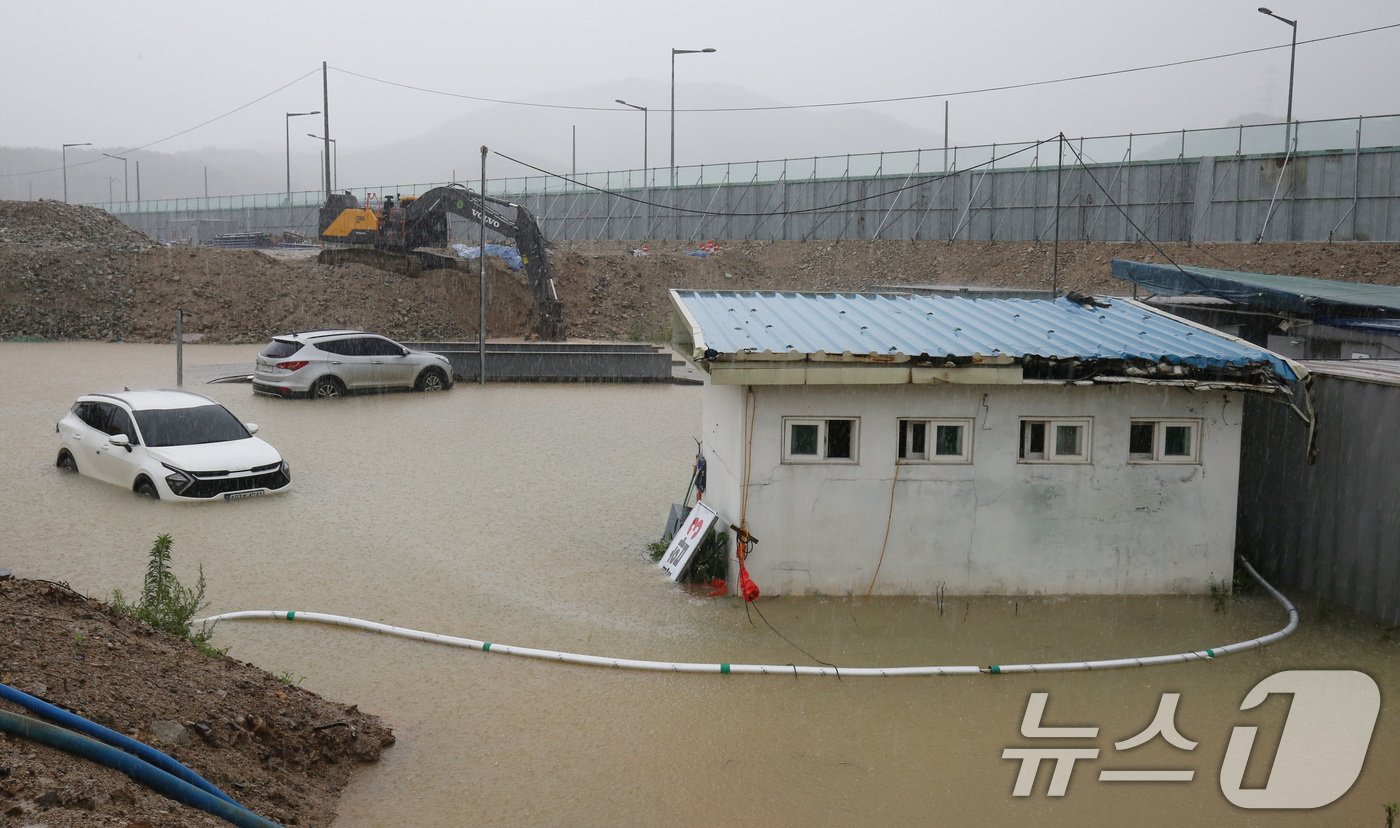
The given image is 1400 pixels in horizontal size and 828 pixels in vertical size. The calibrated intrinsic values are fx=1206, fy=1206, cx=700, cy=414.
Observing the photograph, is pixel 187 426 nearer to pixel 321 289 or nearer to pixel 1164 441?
pixel 1164 441

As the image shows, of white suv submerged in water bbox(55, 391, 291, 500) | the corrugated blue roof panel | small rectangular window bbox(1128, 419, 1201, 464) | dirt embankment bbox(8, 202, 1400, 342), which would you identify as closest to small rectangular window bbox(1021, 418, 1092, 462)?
small rectangular window bbox(1128, 419, 1201, 464)

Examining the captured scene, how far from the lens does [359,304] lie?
41719 mm

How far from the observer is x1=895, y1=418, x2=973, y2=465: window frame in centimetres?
1248

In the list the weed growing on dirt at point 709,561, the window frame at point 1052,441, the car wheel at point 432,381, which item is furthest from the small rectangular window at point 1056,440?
the car wheel at point 432,381

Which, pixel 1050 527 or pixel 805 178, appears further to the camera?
pixel 805 178

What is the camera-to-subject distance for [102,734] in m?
6.27

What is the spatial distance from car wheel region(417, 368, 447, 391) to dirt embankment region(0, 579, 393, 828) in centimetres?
2026

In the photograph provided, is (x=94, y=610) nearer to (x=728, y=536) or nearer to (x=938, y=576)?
(x=728, y=536)

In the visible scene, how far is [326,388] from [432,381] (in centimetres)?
296

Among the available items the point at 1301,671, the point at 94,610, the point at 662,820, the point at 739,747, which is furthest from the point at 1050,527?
the point at 94,610

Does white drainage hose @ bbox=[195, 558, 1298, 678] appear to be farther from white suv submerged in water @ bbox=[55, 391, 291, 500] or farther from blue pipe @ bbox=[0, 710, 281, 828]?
white suv submerged in water @ bbox=[55, 391, 291, 500]

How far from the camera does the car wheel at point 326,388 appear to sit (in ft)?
87.9

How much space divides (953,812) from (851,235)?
47866 millimetres
